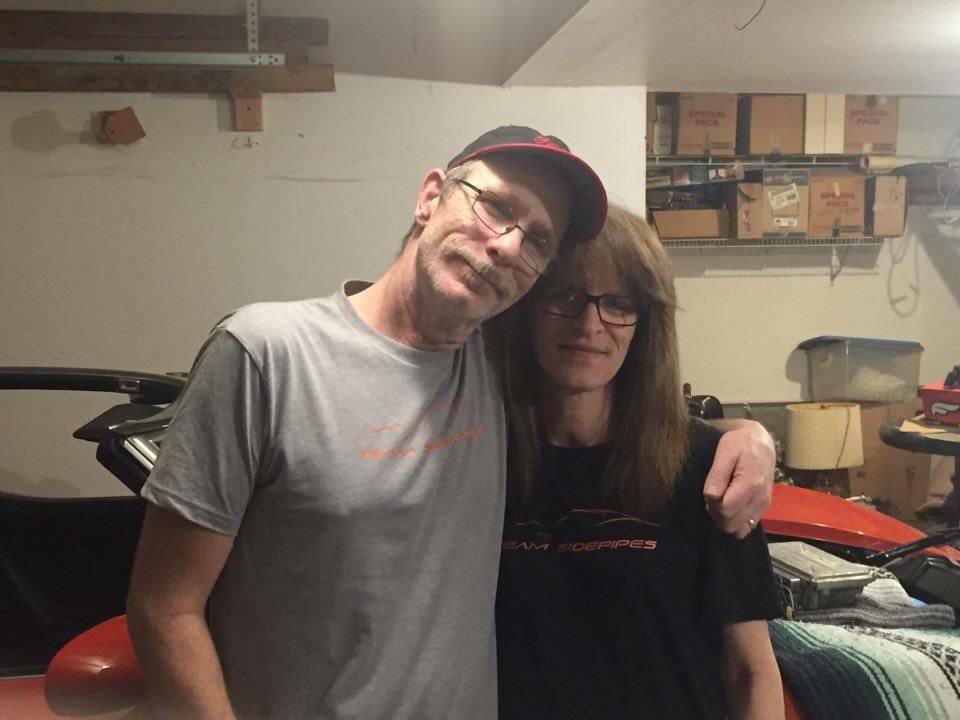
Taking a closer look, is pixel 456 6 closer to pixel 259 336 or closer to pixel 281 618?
pixel 259 336

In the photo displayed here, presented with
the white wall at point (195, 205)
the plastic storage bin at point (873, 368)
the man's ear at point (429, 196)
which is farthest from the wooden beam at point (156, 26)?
the plastic storage bin at point (873, 368)

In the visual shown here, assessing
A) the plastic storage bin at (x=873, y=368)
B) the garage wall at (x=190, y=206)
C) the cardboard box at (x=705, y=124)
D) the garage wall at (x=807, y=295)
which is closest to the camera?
the garage wall at (x=190, y=206)

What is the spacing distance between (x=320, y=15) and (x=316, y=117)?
36 centimetres

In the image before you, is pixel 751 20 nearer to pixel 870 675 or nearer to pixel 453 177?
pixel 453 177

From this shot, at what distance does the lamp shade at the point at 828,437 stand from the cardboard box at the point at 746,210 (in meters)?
1.17

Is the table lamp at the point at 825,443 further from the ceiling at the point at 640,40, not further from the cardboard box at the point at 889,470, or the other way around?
the ceiling at the point at 640,40

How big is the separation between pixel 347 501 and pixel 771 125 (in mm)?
4464

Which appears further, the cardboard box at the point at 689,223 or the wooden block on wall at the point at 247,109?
the cardboard box at the point at 689,223

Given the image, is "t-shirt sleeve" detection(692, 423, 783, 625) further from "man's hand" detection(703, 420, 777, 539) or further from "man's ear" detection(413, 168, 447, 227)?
"man's ear" detection(413, 168, 447, 227)

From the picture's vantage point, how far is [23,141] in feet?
8.57

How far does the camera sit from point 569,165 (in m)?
1.12

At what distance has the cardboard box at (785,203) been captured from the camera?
15.3 ft

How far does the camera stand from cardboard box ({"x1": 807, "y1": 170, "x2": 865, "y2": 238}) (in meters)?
4.74

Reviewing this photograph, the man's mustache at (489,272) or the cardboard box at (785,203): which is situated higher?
the cardboard box at (785,203)
